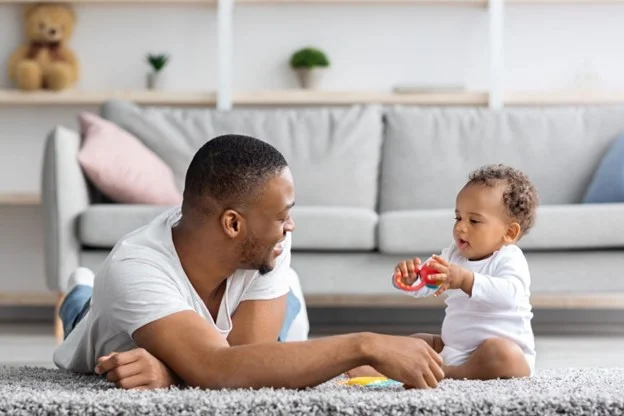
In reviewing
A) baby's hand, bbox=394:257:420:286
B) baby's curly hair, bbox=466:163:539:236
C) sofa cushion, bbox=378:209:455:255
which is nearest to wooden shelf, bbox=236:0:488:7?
sofa cushion, bbox=378:209:455:255

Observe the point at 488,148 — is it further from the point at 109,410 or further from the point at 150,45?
the point at 109,410

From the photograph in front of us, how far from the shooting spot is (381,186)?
4328 millimetres

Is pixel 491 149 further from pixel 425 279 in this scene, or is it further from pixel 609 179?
pixel 425 279

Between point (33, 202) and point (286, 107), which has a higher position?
point (286, 107)

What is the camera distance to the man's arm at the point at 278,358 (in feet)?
5.36

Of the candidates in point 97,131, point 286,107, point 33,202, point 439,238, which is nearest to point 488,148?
point 439,238

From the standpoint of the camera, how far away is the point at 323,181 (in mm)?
4250

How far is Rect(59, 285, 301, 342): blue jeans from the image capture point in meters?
2.54

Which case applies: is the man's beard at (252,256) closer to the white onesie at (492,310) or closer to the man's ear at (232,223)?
the man's ear at (232,223)

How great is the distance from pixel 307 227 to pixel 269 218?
1.88 meters

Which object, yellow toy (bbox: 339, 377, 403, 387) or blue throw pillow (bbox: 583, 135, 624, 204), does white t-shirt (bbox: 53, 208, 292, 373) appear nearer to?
yellow toy (bbox: 339, 377, 403, 387)

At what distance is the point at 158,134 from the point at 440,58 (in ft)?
4.88

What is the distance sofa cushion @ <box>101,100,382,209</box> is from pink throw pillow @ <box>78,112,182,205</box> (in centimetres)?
16

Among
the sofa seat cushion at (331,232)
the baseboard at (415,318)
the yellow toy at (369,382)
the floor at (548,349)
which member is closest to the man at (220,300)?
the yellow toy at (369,382)
